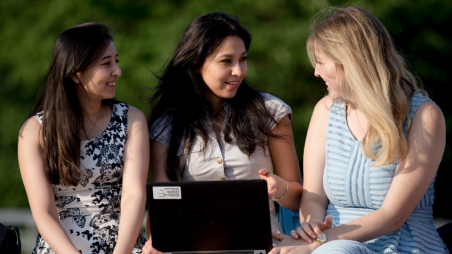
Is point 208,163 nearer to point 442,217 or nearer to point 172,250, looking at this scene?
point 172,250

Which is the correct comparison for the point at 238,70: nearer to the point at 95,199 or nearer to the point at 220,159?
the point at 220,159

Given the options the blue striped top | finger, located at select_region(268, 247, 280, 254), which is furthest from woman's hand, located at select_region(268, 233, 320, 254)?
the blue striped top

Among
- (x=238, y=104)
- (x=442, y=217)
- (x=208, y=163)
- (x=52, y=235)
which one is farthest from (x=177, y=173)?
(x=442, y=217)

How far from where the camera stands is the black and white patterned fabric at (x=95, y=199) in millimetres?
2402

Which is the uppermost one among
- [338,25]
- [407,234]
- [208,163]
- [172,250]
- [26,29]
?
[26,29]

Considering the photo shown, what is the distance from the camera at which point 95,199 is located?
2.46 metres

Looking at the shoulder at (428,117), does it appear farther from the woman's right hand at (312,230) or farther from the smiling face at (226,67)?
the smiling face at (226,67)

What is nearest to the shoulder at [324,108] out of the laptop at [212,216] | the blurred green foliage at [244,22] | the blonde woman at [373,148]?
the blonde woman at [373,148]

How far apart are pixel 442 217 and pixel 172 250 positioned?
4950 millimetres

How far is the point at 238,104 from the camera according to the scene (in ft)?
9.07

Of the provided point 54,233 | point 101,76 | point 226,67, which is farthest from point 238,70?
point 54,233

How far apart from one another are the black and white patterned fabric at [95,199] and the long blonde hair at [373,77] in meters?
1.16

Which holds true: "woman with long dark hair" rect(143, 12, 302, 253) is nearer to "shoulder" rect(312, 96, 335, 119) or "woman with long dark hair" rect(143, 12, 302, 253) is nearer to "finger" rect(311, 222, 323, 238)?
"shoulder" rect(312, 96, 335, 119)

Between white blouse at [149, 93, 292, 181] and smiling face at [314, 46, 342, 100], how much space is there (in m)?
0.47
